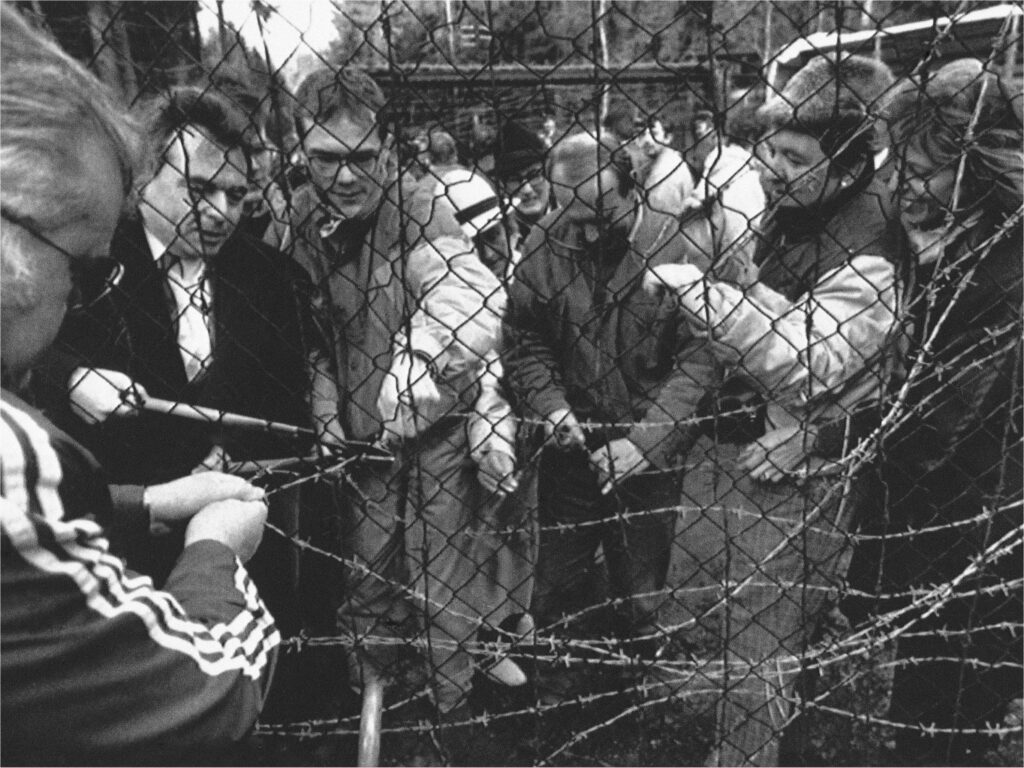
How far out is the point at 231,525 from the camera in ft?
4.29

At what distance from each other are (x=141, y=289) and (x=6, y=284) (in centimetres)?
98

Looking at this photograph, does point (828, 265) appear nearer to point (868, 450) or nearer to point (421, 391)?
point (868, 450)

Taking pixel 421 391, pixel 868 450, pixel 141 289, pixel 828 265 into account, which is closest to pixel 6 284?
pixel 141 289

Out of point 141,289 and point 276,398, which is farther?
point 276,398

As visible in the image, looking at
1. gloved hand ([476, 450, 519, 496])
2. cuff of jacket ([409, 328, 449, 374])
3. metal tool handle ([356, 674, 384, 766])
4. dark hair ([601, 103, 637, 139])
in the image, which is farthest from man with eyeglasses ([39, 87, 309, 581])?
dark hair ([601, 103, 637, 139])

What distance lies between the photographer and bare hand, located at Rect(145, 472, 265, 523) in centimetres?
134

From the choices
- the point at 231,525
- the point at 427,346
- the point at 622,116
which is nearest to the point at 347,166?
the point at 427,346

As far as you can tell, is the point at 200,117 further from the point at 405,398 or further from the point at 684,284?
the point at 684,284

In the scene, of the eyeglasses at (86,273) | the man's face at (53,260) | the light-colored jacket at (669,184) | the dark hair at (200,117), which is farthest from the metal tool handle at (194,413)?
the light-colored jacket at (669,184)

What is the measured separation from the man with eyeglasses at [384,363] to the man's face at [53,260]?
0.93 m

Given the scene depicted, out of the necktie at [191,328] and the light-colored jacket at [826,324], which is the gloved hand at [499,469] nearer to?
the light-colored jacket at [826,324]

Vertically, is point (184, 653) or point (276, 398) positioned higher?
point (276, 398)

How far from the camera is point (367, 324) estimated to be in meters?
2.11

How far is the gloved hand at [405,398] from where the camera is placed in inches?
79.4
